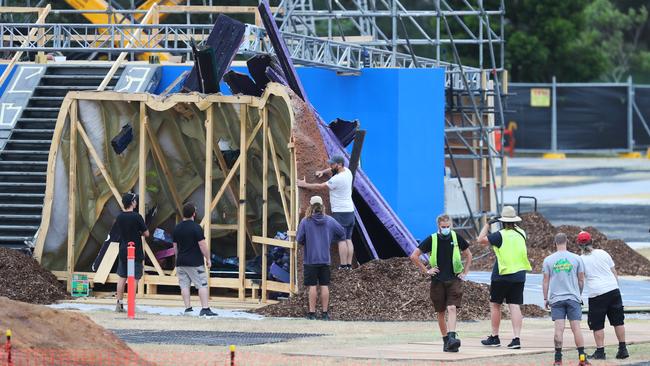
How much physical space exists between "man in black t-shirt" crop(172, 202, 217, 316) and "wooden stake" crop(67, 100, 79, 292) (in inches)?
118

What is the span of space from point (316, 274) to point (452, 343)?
4.01 meters

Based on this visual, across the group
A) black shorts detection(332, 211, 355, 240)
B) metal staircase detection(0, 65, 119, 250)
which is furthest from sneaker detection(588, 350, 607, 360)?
metal staircase detection(0, 65, 119, 250)

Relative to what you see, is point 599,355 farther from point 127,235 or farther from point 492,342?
point 127,235

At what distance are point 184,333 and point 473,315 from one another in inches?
174

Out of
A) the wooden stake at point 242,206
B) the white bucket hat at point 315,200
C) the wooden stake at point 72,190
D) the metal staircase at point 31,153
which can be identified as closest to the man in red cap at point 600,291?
the white bucket hat at point 315,200

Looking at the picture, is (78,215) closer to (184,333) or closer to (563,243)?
(184,333)

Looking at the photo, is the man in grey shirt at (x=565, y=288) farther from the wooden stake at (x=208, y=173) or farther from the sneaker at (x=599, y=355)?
the wooden stake at (x=208, y=173)

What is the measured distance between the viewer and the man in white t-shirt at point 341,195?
20.7 meters

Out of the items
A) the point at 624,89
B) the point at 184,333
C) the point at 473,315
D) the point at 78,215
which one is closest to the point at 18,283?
the point at 78,215

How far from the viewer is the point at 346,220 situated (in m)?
21.0

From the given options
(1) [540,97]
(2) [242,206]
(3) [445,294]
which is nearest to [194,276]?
(2) [242,206]

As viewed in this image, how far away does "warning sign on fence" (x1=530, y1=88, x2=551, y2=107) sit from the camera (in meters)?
62.1

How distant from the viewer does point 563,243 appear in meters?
16.1

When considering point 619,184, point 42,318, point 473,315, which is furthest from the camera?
point 619,184
